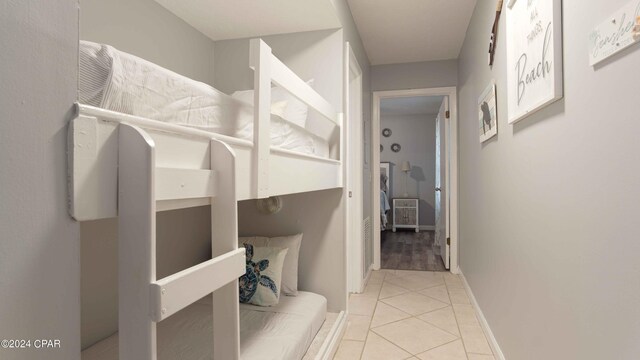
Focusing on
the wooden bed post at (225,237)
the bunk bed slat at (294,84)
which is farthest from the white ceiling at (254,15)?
the wooden bed post at (225,237)

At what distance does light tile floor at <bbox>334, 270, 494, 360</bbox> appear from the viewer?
81.0 inches

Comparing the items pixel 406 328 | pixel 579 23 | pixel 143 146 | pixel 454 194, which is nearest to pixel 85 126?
pixel 143 146

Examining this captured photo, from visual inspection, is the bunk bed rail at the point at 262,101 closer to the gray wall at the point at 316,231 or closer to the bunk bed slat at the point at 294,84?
the bunk bed slat at the point at 294,84

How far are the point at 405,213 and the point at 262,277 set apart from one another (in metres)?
5.17

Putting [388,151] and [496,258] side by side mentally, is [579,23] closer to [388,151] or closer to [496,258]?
[496,258]

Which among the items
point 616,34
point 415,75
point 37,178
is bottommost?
point 37,178

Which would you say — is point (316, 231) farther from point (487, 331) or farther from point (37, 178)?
point (37, 178)

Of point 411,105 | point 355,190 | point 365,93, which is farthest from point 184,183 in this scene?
point 411,105

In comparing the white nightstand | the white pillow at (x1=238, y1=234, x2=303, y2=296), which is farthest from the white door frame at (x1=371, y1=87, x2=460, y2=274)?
the white nightstand

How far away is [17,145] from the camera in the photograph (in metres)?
0.44

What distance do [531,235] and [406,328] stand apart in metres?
1.27

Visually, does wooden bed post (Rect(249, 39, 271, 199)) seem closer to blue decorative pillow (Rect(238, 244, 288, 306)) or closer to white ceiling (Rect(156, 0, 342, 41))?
blue decorative pillow (Rect(238, 244, 288, 306))

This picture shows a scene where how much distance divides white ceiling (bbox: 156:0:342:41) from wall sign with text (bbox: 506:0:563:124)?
985 millimetres

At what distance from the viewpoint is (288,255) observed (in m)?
2.15
